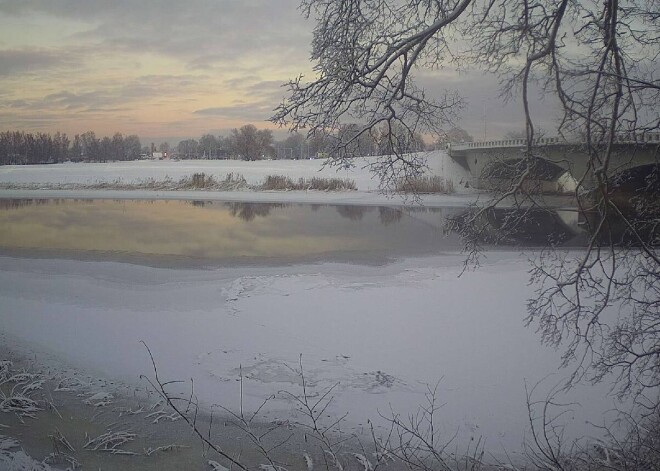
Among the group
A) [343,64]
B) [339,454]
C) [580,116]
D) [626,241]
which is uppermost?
[343,64]

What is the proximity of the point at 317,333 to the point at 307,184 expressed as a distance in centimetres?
2265

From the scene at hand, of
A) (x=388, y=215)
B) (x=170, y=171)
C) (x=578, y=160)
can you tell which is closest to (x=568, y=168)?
(x=578, y=160)

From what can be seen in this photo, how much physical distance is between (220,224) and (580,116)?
14363 millimetres

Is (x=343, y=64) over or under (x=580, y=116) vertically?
over

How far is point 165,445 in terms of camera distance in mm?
4324

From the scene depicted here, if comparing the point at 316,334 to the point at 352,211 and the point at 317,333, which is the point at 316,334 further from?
the point at 352,211

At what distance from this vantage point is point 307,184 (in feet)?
95.1

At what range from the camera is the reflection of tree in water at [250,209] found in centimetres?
2031

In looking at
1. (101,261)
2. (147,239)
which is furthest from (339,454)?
(147,239)

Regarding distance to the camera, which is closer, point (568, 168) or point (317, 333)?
point (568, 168)

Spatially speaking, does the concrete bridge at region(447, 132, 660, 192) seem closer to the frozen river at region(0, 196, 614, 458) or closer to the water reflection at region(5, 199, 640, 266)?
the frozen river at region(0, 196, 614, 458)

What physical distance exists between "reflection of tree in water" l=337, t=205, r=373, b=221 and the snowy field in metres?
9.35

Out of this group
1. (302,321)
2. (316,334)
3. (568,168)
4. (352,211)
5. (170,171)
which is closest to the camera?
(568,168)

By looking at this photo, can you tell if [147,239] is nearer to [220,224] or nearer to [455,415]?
[220,224]
